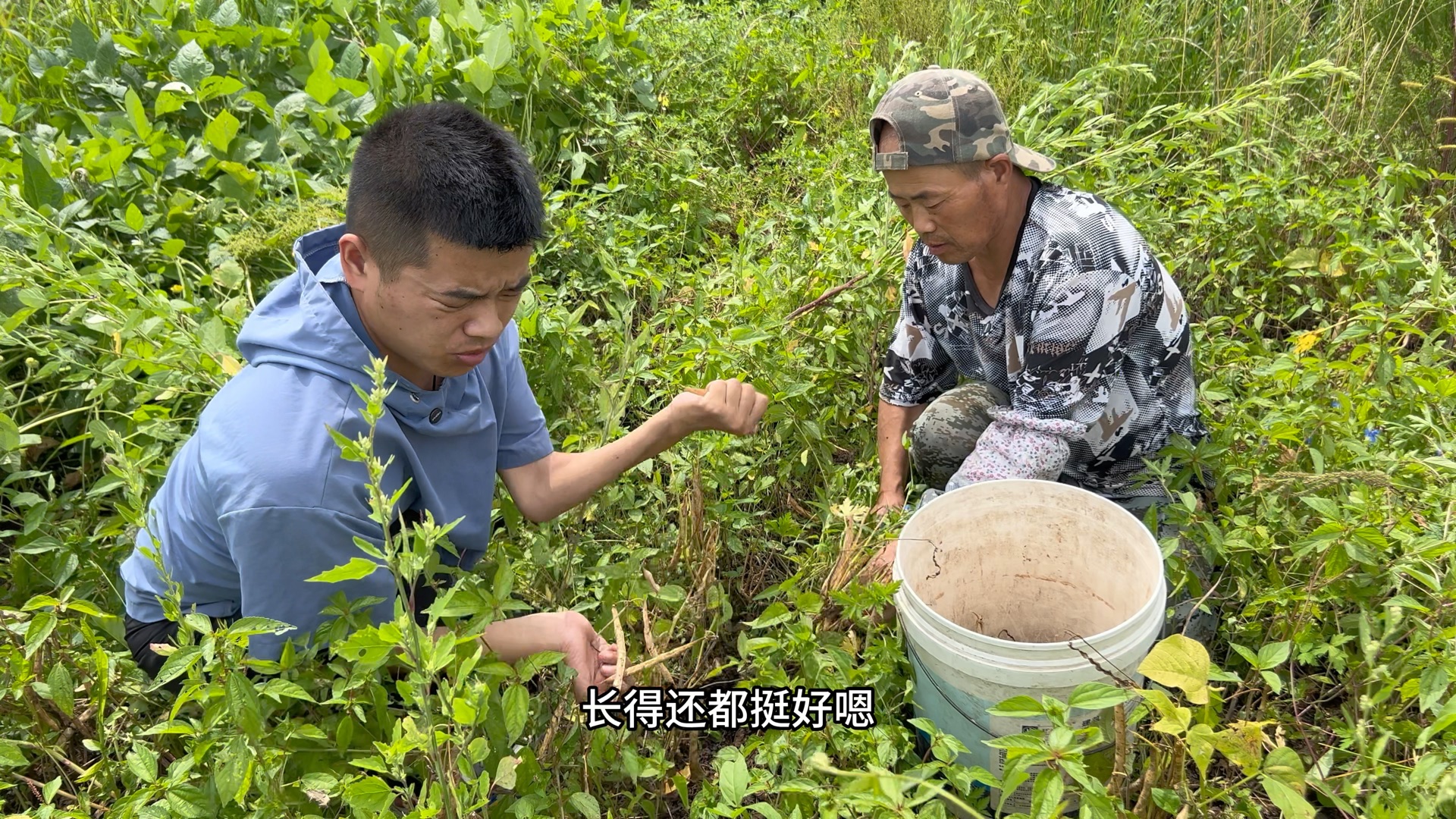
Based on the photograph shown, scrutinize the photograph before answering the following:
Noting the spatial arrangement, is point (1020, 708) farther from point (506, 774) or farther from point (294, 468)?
point (294, 468)

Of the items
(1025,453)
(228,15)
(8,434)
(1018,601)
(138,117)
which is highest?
(228,15)

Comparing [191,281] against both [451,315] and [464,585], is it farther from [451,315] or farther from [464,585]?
[464,585]

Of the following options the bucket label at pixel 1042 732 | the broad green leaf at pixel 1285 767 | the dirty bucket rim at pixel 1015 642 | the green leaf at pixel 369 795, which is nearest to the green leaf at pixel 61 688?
the green leaf at pixel 369 795

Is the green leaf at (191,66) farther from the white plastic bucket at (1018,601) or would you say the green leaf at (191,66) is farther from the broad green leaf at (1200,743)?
the broad green leaf at (1200,743)

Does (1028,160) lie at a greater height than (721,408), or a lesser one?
greater

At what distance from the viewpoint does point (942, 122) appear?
5.97ft

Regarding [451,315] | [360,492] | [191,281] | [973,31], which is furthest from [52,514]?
[973,31]

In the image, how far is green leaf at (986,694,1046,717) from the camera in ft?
3.61

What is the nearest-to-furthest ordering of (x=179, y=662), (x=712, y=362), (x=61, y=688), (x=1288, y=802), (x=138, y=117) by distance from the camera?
(x=1288, y=802)
(x=179, y=662)
(x=61, y=688)
(x=712, y=362)
(x=138, y=117)

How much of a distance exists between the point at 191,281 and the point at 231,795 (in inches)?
78.3

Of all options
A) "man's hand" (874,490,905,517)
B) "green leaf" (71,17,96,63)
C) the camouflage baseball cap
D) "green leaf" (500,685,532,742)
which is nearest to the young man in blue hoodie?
"green leaf" (500,685,532,742)

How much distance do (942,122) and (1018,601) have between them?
38.0 inches

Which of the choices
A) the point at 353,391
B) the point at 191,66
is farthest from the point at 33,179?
the point at 353,391

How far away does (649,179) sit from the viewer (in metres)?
3.37
